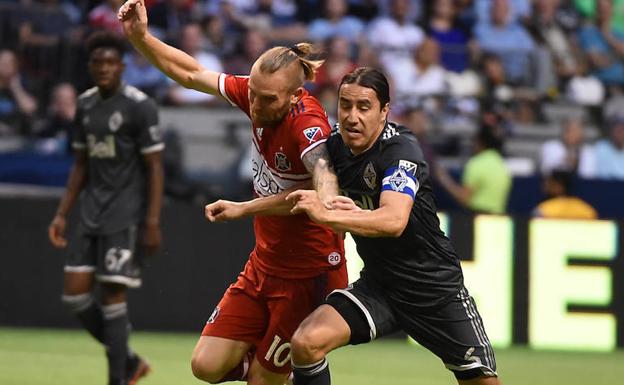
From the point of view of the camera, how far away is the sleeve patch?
20.2 ft

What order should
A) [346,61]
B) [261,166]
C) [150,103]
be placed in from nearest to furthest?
[261,166], [150,103], [346,61]

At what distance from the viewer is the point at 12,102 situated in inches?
570

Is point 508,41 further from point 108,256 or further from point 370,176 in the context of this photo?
point 370,176

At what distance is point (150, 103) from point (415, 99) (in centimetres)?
689

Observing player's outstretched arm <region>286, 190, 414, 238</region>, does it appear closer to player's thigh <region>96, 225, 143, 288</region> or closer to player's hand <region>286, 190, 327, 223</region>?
player's hand <region>286, 190, 327, 223</region>

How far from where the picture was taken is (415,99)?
50.9ft

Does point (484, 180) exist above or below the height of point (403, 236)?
below

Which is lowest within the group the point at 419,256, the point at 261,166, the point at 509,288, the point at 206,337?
the point at 509,288

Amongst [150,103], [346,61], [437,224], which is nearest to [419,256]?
[437,224]

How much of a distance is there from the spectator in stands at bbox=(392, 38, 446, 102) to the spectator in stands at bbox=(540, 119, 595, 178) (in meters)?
1.47

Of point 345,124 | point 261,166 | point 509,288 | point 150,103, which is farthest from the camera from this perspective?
point 509,288

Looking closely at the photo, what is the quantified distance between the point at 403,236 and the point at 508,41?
10965mm

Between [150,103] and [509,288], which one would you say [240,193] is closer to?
[509,288]

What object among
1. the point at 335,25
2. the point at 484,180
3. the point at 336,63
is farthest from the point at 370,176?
the point at 335,25
